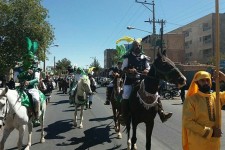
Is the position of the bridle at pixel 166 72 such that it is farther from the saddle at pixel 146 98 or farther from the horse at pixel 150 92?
the saddle at pixel 146 98

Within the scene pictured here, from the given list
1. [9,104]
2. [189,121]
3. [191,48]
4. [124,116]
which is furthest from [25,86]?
[191,48]

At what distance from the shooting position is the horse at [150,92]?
778 cm

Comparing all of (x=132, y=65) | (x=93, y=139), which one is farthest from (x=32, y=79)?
(x=93, y=139)

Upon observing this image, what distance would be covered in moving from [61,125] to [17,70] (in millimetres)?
5247

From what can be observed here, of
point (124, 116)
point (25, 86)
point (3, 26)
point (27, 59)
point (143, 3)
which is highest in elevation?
point (143, 3)

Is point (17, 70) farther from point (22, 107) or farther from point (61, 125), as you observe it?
point (61, 125)

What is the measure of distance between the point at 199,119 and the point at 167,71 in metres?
2.43

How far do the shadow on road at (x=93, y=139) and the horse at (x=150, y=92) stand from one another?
1642mm

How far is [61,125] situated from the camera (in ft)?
46.9

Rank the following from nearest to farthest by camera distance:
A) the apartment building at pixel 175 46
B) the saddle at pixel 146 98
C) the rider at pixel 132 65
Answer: the saddle at pixel 146 98
the rider at pixel 132 65
the apartment building at pixel 175 46

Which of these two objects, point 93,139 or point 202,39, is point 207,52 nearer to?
point 202,39

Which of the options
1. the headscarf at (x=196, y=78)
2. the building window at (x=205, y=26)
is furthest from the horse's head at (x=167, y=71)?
the building window at (x=205, y=26)

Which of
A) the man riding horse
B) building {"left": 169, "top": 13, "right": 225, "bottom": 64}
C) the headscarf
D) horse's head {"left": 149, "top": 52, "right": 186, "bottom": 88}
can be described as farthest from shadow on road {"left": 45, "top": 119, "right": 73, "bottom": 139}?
building {"left": 169, "top": 13, "right": 225, "bottom": 64}

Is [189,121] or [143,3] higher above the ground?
[143,3]
